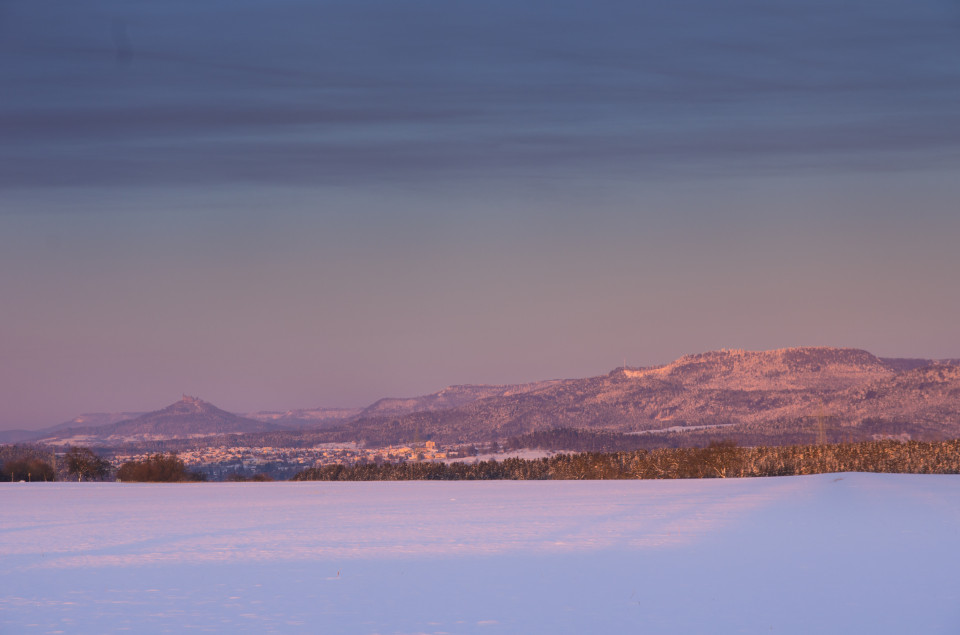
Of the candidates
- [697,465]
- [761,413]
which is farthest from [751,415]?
[697,465]

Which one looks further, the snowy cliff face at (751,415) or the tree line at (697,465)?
the snowy cliff face at (751,415)

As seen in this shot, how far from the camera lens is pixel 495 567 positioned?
1432cm

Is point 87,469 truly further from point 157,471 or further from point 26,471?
point 157,471

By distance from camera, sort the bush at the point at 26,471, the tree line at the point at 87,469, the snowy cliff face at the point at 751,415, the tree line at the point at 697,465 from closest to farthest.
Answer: the tree line at the point at 697,465
the bush at the point at 26,471
the tree line at the point at 87,469
the snowy cliff face at the point at 751,415

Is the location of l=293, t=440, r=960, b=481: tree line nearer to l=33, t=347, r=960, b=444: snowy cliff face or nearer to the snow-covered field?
the snow-covered field

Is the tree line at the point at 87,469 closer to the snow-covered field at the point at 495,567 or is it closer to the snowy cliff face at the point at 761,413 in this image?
the snow-covered field at the point at 495,567

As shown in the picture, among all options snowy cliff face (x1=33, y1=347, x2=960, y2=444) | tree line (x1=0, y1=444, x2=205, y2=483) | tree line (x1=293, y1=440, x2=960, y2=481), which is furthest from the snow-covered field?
snowy cliff face (x1=33, y1=347, x2=960, y2=444)

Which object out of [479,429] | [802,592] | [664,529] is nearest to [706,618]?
[802,592]

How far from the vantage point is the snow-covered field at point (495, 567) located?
1089 cm

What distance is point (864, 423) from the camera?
15512 centimetres

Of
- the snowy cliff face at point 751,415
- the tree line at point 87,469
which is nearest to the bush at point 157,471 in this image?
the tree line at point 87,469

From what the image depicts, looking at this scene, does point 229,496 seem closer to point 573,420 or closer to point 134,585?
point 134,585

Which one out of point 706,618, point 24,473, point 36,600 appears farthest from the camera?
point 24,473

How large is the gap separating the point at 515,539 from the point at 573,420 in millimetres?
171567
